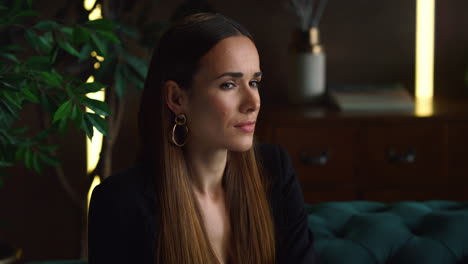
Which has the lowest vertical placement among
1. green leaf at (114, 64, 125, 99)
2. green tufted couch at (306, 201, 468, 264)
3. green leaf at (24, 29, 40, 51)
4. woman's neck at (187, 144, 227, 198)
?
green tufted couch at (306, 201, 468, 264)

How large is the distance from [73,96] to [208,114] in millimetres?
310

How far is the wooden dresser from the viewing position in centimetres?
248

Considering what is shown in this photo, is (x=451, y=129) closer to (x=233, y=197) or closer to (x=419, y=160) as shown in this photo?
(x=419, y=160)

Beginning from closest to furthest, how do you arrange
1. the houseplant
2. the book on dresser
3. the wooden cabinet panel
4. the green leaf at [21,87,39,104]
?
the green leaf at [21,87,39,104] → the wooden cabinet panel → the book on dresser → the houseplant

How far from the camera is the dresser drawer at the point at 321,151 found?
2.49 m

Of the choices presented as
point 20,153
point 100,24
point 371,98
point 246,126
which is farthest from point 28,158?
point 371,98

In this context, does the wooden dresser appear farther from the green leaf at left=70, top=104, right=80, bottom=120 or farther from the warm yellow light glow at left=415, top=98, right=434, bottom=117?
the green leaf at left=70, top=104, right=80, bottom=120

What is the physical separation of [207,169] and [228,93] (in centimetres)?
20

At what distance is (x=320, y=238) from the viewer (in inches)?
59.8

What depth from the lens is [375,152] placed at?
250 cm

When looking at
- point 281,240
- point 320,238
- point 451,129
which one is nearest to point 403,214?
point 320,238

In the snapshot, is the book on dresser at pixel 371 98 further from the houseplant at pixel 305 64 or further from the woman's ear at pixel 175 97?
the woman's ear at pixel 175 97

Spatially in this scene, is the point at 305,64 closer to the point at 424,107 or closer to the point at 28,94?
the point at 424,107

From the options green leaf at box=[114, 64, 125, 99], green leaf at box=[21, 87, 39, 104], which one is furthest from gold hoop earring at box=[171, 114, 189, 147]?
green leaf at box=[114, 64, 125, 99]
